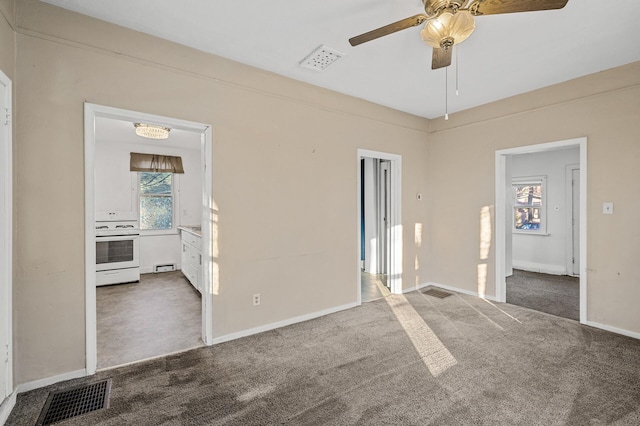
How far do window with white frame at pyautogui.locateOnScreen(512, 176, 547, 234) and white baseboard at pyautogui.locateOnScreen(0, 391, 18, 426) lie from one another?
25.7ft

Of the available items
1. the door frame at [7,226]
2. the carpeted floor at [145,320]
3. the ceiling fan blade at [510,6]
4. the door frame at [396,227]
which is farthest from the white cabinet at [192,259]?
the ceiling fan blade at [510,6]

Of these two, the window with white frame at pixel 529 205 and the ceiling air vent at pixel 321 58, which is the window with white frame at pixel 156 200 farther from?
the window with white frame at pixel 529 205

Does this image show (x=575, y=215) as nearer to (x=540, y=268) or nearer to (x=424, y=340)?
(x=540, y=268)

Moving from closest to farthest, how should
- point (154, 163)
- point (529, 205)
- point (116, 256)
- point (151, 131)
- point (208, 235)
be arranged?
point (208, 235) < point (151, 131) < point (116, 256) < point (154, 163) < point (529, 205)

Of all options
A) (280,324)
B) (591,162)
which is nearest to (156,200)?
(280,324)

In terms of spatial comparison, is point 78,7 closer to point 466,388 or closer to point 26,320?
point 26,320

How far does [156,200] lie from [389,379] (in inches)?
235

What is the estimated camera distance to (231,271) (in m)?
3.04

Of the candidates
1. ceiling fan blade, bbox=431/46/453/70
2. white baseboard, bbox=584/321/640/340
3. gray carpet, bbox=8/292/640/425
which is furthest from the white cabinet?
white baseboard, bbox=584/321/640/340

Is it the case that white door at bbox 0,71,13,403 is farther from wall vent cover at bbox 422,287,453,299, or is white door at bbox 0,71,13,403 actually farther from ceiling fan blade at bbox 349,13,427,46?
wall vent cover at bbox 422,287,453,299

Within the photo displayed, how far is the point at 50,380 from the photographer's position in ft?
7.35

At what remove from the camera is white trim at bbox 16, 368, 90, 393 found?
85.0 inches

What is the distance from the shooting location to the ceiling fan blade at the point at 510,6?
1.64 metres

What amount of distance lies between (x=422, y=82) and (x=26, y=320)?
425 cm
